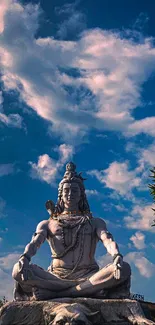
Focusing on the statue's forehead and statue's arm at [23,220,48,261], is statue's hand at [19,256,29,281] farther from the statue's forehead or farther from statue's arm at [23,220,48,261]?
the statue's forehead

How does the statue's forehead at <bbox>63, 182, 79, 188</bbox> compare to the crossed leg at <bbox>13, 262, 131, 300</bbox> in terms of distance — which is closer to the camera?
the crossed leg at <bbox>13, 262, 131, 300</bbox>

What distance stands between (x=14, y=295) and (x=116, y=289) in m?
1.89

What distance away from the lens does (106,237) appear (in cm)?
909

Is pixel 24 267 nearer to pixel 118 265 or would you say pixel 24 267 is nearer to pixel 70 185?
pixel 118 265

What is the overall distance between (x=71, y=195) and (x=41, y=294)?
2618 mm

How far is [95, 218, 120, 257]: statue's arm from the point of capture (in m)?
8.54

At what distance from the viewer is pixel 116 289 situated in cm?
802

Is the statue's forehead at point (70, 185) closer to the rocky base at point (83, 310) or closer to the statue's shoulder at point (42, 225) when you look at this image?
the statue's shoulder at point (42, 225)

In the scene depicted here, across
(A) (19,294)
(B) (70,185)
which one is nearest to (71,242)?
(B) (70,185)

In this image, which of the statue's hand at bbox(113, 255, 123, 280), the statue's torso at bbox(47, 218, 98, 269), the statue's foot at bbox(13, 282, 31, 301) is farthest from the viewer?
the statue's torso at bbox(47, 218, 98, 269)

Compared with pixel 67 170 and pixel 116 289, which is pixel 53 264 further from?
pixel 67 170

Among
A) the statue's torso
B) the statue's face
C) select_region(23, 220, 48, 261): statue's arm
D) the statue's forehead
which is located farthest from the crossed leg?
the statue's forehead

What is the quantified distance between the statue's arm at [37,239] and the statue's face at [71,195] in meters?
0.69

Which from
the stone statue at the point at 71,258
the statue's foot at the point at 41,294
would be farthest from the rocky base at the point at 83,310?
the stone statue at the point at 71,258
